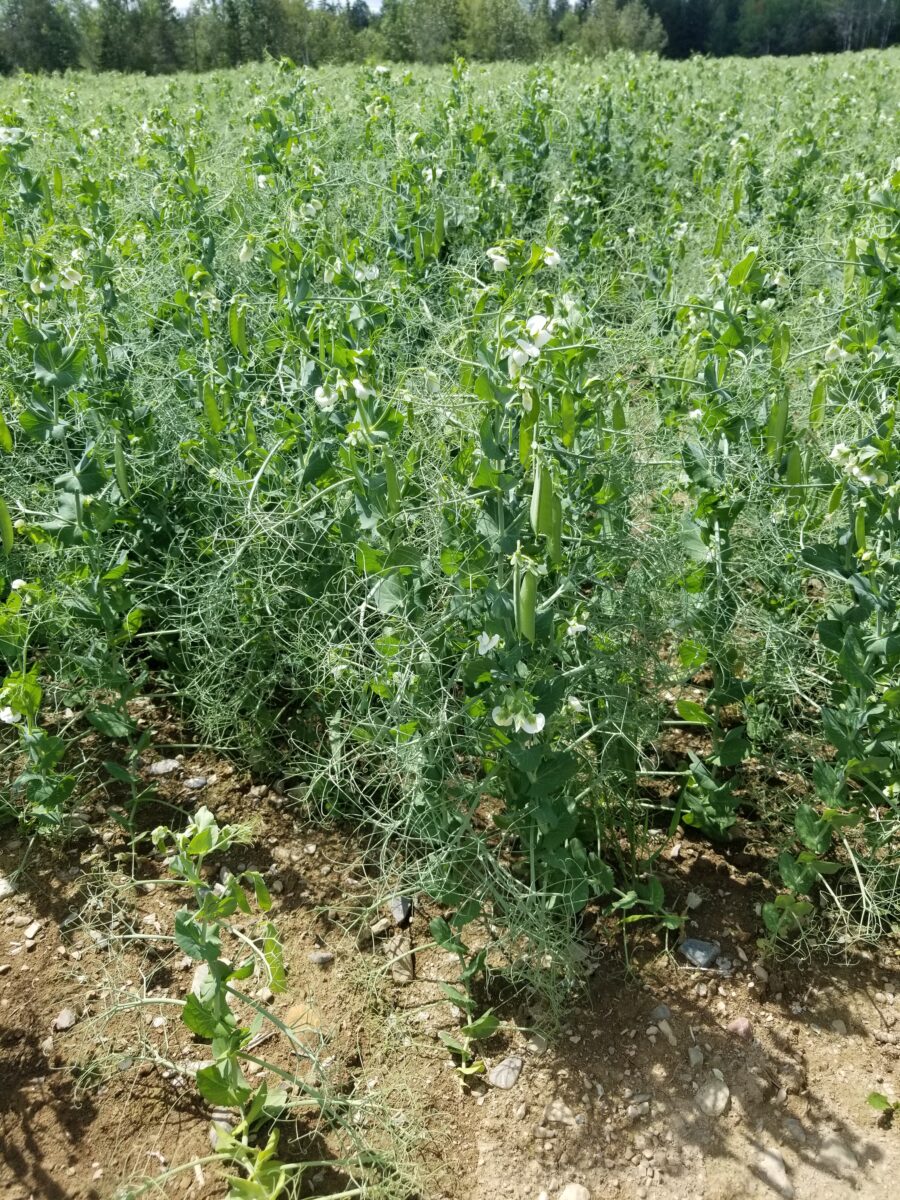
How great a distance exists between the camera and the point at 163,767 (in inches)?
97.2

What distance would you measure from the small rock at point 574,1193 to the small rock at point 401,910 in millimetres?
625

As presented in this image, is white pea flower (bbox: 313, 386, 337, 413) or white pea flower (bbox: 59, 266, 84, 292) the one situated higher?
white pea flower (bbox: 59, 266, 84, 292)

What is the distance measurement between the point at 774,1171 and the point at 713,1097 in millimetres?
152

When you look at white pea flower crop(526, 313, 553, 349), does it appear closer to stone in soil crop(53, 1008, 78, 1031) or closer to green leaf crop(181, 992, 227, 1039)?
Result: green leaf crop(181, 992, 227, 1039)

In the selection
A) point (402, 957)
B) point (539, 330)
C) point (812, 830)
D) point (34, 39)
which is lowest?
point (402, 957)

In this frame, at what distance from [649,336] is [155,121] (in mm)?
3374

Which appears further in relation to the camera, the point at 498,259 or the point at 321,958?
the point at 321,958

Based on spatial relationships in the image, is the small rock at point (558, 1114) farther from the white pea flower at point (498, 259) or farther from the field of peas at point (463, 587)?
the white pea flower at point (498, 259)

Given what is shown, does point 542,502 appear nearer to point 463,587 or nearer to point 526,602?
point 526,602

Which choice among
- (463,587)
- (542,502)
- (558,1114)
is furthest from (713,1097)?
(542,502)

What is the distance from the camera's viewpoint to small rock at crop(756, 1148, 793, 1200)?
1.70m

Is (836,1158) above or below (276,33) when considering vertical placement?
below

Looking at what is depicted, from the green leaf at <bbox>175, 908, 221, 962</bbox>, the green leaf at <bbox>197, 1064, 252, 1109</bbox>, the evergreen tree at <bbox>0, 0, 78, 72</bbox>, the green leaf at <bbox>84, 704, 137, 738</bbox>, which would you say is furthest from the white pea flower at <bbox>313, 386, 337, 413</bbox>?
the evergreen tree at <bbox>0, 0, 78, 72</bbox>

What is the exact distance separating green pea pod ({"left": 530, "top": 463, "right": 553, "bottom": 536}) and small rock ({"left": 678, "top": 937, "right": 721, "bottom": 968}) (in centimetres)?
104
